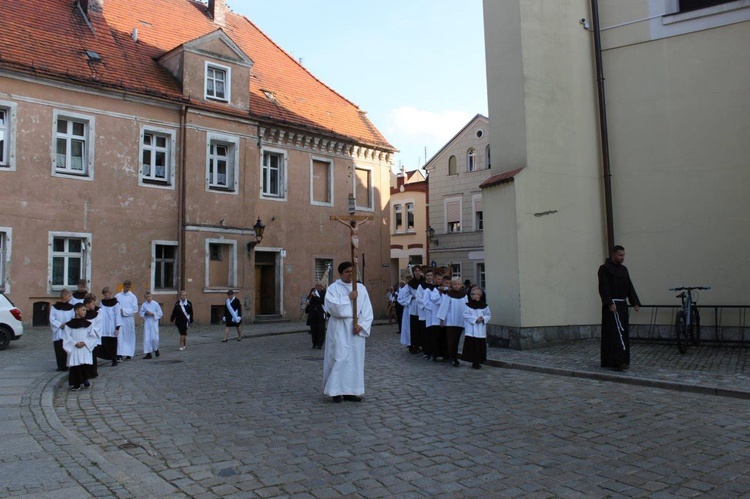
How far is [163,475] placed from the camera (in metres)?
5.18

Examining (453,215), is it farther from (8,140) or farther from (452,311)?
(452,311)

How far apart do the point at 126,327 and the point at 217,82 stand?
46.1 ft

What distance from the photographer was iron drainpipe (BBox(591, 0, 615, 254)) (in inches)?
570

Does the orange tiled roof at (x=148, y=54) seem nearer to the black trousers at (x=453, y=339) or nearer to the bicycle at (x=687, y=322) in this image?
the black trousers at (x=453, y=339)

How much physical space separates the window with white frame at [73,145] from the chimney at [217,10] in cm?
1144

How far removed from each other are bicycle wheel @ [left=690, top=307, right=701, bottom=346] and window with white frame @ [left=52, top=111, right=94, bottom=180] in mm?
18711

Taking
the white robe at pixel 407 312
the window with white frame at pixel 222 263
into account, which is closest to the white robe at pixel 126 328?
the white robe at pixel 407 312

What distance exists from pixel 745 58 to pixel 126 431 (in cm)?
1409

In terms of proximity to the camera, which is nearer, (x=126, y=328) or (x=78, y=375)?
(x=78, y=375)

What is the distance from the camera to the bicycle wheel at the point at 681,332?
11.9 m

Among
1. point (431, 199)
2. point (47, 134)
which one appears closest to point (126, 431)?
point (47, 134)

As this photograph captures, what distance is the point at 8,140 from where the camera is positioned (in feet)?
63.3

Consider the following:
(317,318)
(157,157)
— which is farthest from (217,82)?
(317,318)

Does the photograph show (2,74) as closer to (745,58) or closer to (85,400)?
(85,400)
